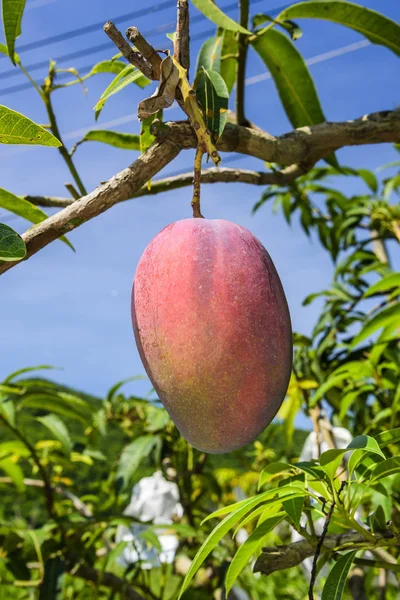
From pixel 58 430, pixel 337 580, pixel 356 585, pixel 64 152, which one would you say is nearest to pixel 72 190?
pixel 64 152

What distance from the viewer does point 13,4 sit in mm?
692

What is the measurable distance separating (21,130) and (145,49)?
0.12 metres

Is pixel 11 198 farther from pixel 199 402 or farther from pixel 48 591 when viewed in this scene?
pixel 48 591

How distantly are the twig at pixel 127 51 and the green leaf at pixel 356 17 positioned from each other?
0.44 m

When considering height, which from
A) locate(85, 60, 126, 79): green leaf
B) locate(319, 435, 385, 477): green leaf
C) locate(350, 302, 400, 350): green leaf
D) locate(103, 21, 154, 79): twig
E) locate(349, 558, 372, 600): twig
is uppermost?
locate(85, 60, 126, 79): green leaf

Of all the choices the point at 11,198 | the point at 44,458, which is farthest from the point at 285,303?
the point at 44,458

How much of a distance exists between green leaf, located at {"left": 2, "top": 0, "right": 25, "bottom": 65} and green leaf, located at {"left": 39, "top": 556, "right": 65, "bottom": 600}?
0.91 meters

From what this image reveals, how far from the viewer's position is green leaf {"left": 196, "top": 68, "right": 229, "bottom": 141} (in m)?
0.57

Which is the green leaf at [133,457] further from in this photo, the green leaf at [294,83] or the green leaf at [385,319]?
the green leaf at [294,83]

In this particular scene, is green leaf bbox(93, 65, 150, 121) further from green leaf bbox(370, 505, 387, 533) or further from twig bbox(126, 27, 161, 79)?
green leaf bbox(370, 505, 387, 533)

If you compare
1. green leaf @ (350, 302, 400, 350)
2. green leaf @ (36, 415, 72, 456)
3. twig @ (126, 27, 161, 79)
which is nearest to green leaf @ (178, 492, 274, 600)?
twig @ (126, 27, 161, 79)

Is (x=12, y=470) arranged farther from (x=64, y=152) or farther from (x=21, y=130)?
(x=21, y=130)

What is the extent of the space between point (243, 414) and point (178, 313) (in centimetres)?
9

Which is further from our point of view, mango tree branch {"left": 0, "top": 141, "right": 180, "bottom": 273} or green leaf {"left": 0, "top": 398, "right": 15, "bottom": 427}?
green leaf {"left": 0, "top": 398, "right": 15, "bottom": 427}
